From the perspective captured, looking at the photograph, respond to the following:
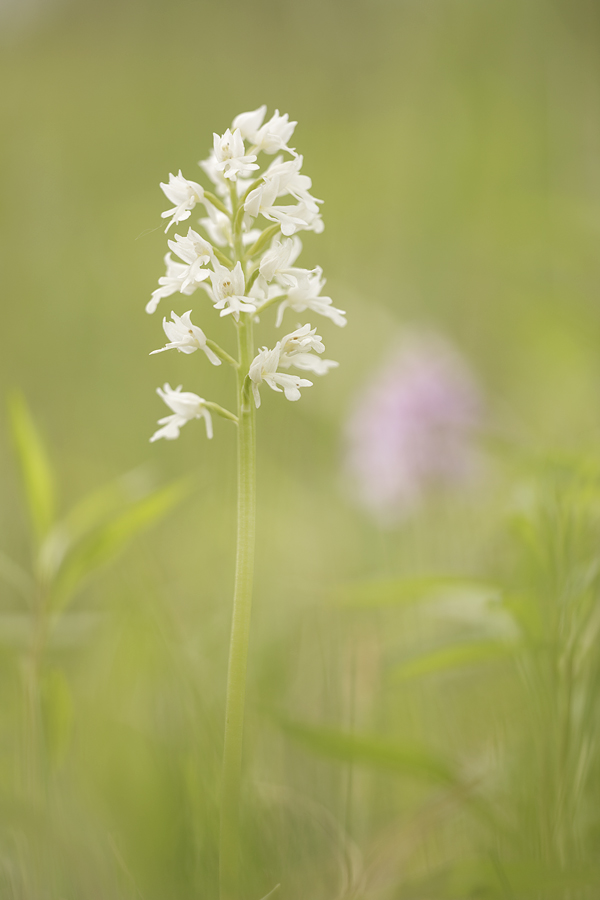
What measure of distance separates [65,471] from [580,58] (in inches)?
176

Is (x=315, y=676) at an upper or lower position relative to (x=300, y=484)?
lower

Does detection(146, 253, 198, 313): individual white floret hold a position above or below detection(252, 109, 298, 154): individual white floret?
below

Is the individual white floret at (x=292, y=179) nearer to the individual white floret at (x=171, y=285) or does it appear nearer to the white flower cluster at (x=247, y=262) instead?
the white flower cluster at (x=247, y=262)

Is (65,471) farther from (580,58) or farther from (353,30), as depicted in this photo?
(353,30)

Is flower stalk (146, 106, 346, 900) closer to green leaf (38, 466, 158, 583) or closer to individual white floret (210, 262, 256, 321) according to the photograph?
individual white floret (210, 262, 256, 321)

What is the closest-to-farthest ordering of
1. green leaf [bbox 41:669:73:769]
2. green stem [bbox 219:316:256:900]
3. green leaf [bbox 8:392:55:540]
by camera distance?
green stem [bbox 219:316:256:900] → green leaf [bbox 41:669:73:769] → green leaf [bbox 8:392:55:540]

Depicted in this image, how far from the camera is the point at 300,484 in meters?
4.71

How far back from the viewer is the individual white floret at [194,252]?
1.22 meters

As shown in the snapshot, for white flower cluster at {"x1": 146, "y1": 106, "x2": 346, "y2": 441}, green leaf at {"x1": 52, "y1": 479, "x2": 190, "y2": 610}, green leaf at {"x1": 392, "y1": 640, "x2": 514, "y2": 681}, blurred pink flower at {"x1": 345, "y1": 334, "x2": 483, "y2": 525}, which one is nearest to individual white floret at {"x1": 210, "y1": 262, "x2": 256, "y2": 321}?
white flower cluster at {"x1": 146, "y1": 106, "x2": 346, "y2": 441}

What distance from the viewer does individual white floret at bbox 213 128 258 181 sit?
1.18 meters

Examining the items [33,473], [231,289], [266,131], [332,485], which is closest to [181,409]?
[231,289]

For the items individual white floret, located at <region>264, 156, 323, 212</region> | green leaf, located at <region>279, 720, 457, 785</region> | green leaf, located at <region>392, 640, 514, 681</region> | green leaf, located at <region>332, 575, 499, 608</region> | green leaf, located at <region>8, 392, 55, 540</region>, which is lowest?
green leaf, located at <region>279, 720, 457, 785</region>

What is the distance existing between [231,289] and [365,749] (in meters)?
0.90

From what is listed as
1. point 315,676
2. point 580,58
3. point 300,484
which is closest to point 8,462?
point 300,484
